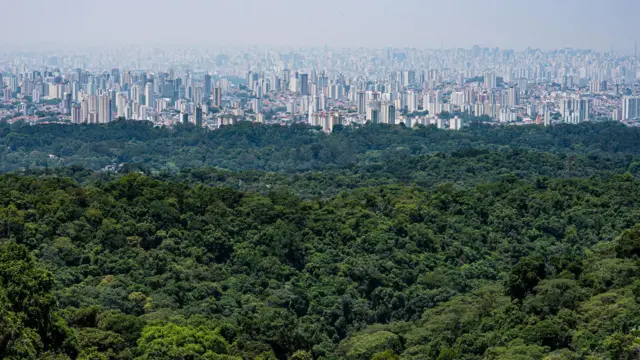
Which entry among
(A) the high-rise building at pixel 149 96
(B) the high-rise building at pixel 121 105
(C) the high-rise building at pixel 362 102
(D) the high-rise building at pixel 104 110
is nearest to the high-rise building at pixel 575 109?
(C) the high-rise building at pixel 362 102

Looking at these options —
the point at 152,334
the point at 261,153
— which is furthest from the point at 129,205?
the point at 261,153

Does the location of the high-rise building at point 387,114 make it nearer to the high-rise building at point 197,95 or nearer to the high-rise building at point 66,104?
the high-rise building at point 197,95

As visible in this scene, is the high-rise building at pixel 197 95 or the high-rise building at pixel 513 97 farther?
the high-rise building at pixel 513 97

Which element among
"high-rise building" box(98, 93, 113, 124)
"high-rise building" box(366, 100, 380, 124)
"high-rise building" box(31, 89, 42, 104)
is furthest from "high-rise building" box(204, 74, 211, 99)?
"high-rise building" box(366, 100, 380, 124)

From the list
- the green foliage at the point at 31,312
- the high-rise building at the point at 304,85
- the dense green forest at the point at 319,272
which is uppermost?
the high-rise building at the point at 304,85

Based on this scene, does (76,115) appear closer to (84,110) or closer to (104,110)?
(84,110)
